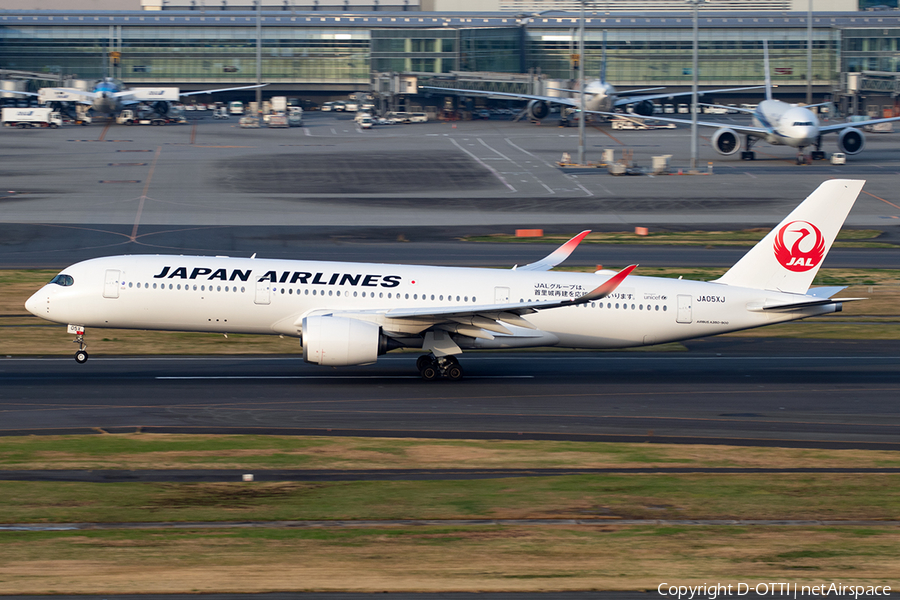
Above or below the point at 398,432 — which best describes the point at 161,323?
above

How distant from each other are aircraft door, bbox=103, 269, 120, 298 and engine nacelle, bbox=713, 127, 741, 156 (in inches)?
3252

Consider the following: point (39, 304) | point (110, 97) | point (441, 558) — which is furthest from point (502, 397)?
point (110, 97)

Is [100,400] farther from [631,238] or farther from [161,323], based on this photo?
[631,238]

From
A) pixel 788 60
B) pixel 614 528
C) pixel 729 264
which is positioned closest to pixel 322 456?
pixel 614 528

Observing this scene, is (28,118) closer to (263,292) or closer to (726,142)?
(726,142)

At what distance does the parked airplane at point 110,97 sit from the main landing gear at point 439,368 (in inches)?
4873

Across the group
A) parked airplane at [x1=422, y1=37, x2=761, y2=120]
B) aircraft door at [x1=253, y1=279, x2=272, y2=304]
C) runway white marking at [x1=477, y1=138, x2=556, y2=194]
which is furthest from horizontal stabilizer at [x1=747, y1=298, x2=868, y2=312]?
parked airplane at [x1=422, y1=37, x2=761, y2=120]

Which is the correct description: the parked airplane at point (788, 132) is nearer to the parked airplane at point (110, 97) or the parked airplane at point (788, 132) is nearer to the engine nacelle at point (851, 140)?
the engine nacelle at point (851, 140)

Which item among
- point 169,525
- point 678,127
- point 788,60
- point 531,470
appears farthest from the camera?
point 788,60

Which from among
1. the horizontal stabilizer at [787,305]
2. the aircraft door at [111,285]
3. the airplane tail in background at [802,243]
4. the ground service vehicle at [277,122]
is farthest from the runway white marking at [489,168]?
the aircraft door at [111,285]

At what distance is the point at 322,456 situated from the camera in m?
27.0

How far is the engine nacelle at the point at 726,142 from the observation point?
106 meters

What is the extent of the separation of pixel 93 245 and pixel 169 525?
44.6 metres

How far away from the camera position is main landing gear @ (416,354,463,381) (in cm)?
3656
